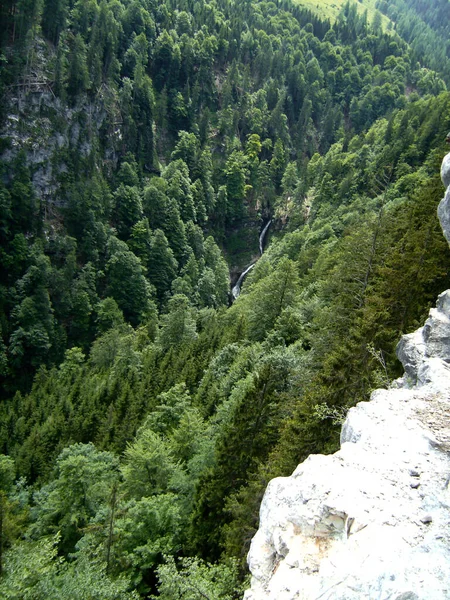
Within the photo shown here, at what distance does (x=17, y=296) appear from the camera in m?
73.7

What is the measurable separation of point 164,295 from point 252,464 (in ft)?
240

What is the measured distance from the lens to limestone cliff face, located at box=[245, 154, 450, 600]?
865cm

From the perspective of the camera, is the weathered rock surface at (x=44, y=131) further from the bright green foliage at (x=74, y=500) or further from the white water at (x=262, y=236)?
the bright green foliage at (x=74, y=500)

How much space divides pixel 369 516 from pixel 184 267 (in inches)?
3483

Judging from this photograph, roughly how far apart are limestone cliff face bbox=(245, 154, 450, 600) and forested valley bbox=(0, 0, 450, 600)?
546cm

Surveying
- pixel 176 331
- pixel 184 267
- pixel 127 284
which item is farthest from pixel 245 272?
pixel 176 331

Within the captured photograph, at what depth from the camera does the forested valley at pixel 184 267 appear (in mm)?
21500

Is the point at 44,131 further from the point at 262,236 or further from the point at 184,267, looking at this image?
the point at 262,236

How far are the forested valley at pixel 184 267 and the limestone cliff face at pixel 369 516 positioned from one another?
546 cm

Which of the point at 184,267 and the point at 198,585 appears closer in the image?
the point at 198,585

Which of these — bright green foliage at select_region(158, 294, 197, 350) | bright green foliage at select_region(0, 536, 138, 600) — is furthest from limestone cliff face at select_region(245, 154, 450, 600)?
bright green foliage at select_region(158, 294, 197, 350)

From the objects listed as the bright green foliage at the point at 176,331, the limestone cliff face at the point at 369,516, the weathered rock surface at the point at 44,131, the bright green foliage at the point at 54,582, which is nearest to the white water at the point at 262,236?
the weathered rock surface at the point at 44,131

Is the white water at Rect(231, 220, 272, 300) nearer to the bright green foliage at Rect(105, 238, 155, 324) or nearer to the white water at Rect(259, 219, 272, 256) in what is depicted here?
the white water at Rect(259, 219, 272, 256)

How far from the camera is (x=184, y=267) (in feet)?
318
